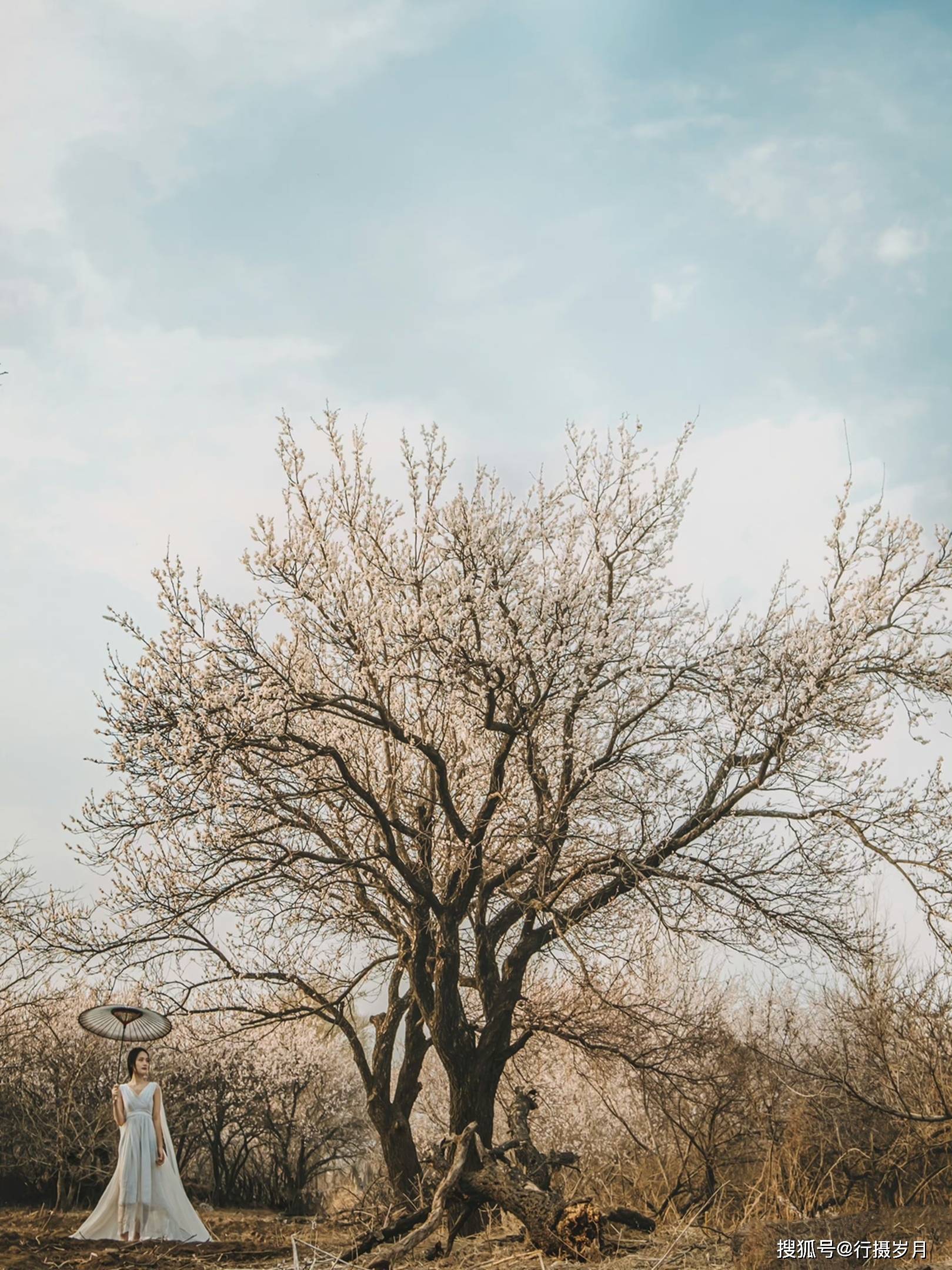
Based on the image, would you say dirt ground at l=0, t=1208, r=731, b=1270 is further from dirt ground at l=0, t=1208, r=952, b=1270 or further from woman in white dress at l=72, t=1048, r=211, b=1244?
woman in white dress at l=72, t=1048, r=211, b=1244

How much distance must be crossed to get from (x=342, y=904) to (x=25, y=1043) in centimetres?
1012

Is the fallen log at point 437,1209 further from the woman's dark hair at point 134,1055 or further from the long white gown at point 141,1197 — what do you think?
the woman's dark hair at point 134,1055

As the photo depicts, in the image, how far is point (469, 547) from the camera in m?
9.92

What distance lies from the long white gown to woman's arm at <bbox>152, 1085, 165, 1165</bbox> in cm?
3


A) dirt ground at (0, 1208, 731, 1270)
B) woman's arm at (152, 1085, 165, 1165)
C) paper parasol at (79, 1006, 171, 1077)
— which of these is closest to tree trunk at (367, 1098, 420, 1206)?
dirt ground at (0, 1208, 731, 1270)

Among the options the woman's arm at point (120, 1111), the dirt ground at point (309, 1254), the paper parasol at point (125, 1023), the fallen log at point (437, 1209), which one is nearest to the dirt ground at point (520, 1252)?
the dirt ground at point (309, 1254)

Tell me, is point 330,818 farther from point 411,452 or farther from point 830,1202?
point 830,1202

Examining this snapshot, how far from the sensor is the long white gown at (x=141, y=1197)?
9656mm

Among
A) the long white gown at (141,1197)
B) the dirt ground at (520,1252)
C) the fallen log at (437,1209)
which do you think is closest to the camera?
the dirt ground at (520,1252)

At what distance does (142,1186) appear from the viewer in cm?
979

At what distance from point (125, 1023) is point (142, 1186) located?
1.50 metres

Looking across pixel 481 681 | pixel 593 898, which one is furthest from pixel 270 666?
pixel 593 898

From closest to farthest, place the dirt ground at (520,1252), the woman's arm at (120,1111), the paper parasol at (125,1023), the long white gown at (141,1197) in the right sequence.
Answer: the dirt ground at (520,1252) → the long white gown at (141,1197) → the woman's arm at (120,1111) → the paper parasol at (125,1023)

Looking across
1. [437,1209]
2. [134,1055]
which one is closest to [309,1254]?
[437,1209]
